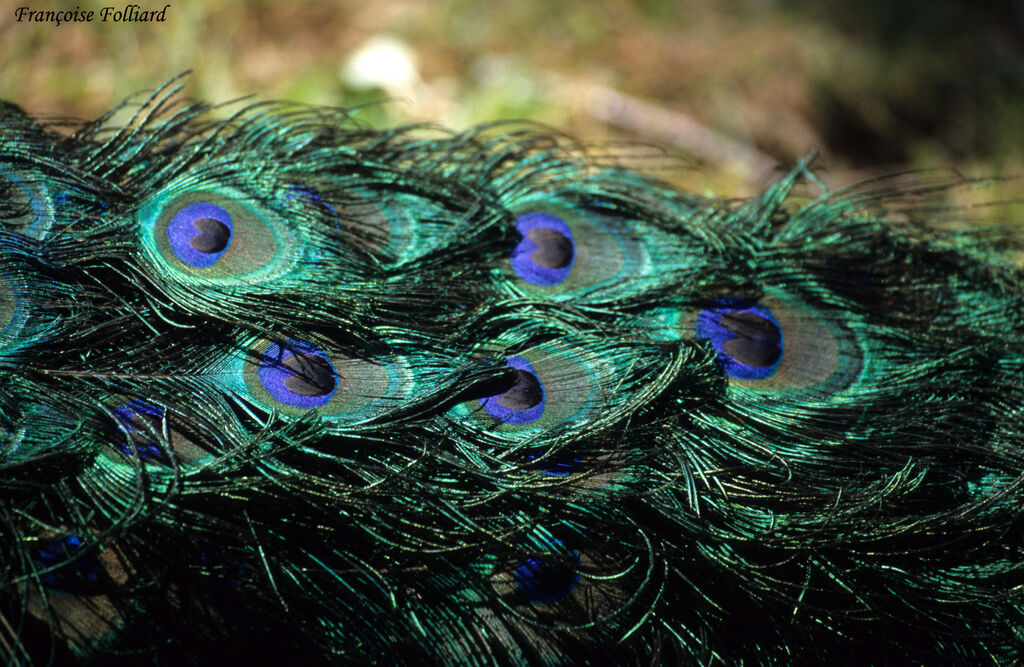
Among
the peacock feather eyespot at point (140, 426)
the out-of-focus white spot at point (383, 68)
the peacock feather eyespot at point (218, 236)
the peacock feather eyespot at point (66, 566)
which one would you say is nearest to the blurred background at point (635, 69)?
the out-of-focus white spot at point (383, 68)

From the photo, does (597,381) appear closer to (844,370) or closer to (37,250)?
(844,370)

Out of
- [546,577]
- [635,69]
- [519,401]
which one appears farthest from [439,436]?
[635,69]

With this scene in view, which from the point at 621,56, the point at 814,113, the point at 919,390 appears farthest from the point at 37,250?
the point at 814,113

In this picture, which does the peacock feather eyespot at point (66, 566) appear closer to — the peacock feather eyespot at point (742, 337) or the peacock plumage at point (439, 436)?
the peacock plumage at point (439, 436)

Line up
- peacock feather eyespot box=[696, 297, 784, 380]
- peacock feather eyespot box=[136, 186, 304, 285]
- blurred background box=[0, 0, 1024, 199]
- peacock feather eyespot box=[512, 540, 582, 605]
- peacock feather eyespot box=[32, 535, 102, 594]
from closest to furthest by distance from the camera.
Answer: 1. peacock feather eyespot box=[32, 535, 102, 594]
2. peacock feather eyespot box=[512, 540, 582, 605]
3. peacock feather eyespot box=[136, 186, 304, 285]
4. peacock feather eyespot box=[696, 297, 784, 380]
5. blurred background box=[0, 0, 1024, 199]

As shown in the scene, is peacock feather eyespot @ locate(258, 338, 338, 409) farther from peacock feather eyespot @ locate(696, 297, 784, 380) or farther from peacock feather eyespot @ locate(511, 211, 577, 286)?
peacock feather eyespot @ locate(696, 297, 784, 380)

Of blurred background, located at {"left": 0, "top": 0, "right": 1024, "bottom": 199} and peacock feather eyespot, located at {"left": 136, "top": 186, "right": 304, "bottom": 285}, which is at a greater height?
blurred background, located at {"left": 0, "top": 0, "right": 1024, "bottom": 199}

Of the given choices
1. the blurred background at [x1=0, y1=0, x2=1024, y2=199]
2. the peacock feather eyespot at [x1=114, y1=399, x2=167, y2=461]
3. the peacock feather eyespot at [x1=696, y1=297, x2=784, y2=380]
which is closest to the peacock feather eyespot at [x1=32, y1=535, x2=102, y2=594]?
the peacock feather eyespot at [x1=114, y1=399, x2=167, y2=461]

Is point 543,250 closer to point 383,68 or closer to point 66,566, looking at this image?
point 66,566
